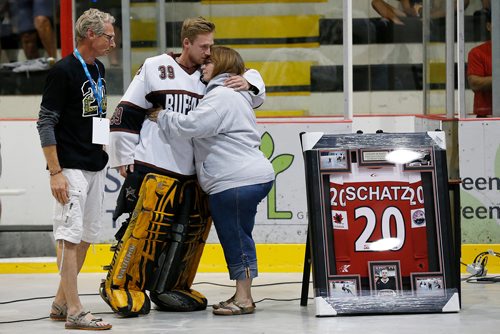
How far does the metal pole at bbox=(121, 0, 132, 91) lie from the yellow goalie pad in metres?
2.35

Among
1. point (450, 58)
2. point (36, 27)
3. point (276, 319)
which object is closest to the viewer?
point (276, 319)

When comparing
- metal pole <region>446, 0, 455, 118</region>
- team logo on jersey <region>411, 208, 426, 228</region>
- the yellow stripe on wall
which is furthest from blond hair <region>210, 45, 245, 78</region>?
metal pole <region>446, 0, 455, 118</region>

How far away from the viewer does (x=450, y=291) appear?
6992 millimetres

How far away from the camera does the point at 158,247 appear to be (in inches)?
280

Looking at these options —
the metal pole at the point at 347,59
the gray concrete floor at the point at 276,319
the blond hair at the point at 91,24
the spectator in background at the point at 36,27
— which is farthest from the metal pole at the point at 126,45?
the blond hair at the point at 91,24

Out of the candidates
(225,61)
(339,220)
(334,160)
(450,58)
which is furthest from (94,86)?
(450,58)

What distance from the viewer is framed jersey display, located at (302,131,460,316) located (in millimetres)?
6977

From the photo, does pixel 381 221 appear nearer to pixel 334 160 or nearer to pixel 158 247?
pixel 334 160

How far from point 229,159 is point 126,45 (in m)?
2.67

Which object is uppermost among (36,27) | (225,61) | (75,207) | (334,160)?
(36,27)

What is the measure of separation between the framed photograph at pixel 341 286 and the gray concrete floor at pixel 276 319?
0.46 feet

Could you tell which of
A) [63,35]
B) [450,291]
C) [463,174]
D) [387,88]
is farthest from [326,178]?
[387,88]

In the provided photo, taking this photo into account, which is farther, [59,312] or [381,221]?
[381,221]

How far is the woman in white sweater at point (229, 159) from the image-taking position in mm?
6871
